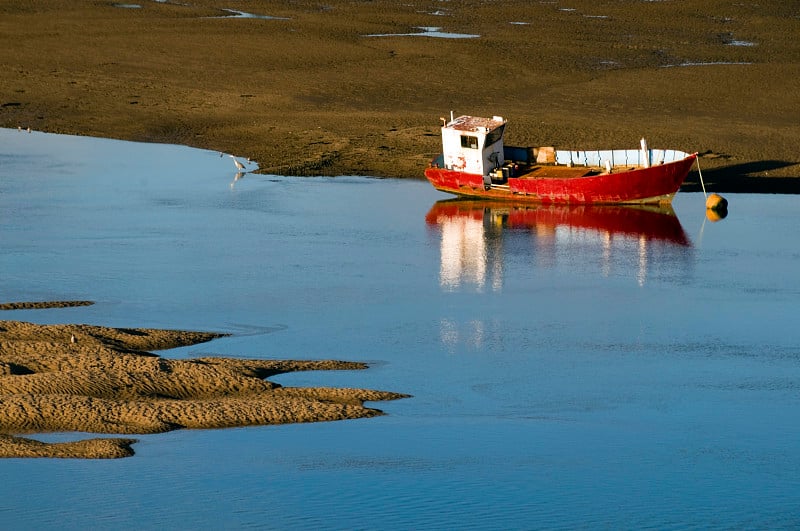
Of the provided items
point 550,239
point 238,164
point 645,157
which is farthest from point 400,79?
point 550,239

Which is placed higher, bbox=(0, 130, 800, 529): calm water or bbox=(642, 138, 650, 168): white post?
bbox=(642, 138, 650, 168): white post

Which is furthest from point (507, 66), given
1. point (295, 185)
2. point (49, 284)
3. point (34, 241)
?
point (49, 284)

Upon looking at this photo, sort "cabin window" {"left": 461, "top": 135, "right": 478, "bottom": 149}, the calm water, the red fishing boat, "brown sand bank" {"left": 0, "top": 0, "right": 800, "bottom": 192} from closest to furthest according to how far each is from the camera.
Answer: the calm water < the red fishing boat < "cabin window" {"left": 461, "top": 135, "right": 478, "bottom": 149} < "brown sand bank" {"left": 0, "top": 0, "right": 800, "bottom": 192}

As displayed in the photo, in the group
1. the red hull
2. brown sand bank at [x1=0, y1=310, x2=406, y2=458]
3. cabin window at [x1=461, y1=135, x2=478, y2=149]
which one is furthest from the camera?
cabin window at [x1=461, y1=135, x2=478, y2=149]

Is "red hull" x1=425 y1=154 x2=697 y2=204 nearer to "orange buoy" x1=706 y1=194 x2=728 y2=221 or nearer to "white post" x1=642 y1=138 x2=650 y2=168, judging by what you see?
"white post" x1=642 y1=138 x2=650 y2=168

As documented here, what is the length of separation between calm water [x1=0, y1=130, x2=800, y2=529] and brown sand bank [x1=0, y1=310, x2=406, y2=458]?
0.95 ft

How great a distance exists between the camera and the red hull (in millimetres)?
29531

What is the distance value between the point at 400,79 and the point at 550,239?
15.8m

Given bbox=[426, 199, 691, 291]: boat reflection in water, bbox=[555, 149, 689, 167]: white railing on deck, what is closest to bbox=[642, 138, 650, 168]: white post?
bbox=[555, 149, 689, 167]: white railing on deck

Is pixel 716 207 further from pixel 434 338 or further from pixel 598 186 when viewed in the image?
pixel 434 338

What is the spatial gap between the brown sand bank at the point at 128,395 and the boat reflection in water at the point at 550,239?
694 cm

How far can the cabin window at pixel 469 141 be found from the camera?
31078 millimetres

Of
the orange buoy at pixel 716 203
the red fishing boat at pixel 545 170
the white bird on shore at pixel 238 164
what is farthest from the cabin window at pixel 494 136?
the white bird on shore at pixel 238 164

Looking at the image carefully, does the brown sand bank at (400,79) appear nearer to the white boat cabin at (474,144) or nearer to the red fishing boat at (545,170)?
the red fishing boat at (545,170)
